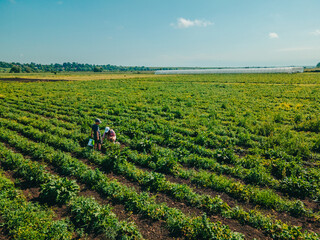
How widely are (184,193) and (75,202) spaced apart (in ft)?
12.8

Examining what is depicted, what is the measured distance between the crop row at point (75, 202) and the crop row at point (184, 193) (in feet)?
6.53

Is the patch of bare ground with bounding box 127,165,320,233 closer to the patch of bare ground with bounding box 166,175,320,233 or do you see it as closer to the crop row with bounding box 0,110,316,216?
the patch of bare ground with bounding box 166,175,320,233

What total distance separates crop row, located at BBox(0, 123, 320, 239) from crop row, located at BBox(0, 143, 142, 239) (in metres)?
1.99

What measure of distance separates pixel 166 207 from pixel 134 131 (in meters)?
7.62

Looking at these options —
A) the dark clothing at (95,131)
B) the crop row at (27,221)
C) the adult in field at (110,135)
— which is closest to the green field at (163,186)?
the crop row at (27,221)

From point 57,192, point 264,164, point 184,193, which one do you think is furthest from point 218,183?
point 57,192

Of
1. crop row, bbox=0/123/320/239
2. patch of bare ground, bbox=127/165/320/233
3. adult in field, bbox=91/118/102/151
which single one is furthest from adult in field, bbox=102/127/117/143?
patch of bare ground, bbox=127/165/320/233

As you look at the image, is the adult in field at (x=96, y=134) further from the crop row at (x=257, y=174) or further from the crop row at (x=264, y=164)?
the crop row at (x=264, y=164)

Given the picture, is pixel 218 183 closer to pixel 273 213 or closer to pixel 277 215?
pixel 273 213

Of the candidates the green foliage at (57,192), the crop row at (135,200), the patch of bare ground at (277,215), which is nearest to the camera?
the crop row at (135,200)

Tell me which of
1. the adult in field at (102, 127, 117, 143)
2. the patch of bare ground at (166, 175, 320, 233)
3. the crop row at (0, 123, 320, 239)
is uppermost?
the adult in field at (102, 127, 117, 143)

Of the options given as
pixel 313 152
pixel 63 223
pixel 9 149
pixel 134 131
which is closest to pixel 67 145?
pixel 9 149

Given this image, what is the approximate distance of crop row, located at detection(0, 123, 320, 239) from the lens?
6039 mm

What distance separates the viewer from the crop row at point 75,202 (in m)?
5.48
